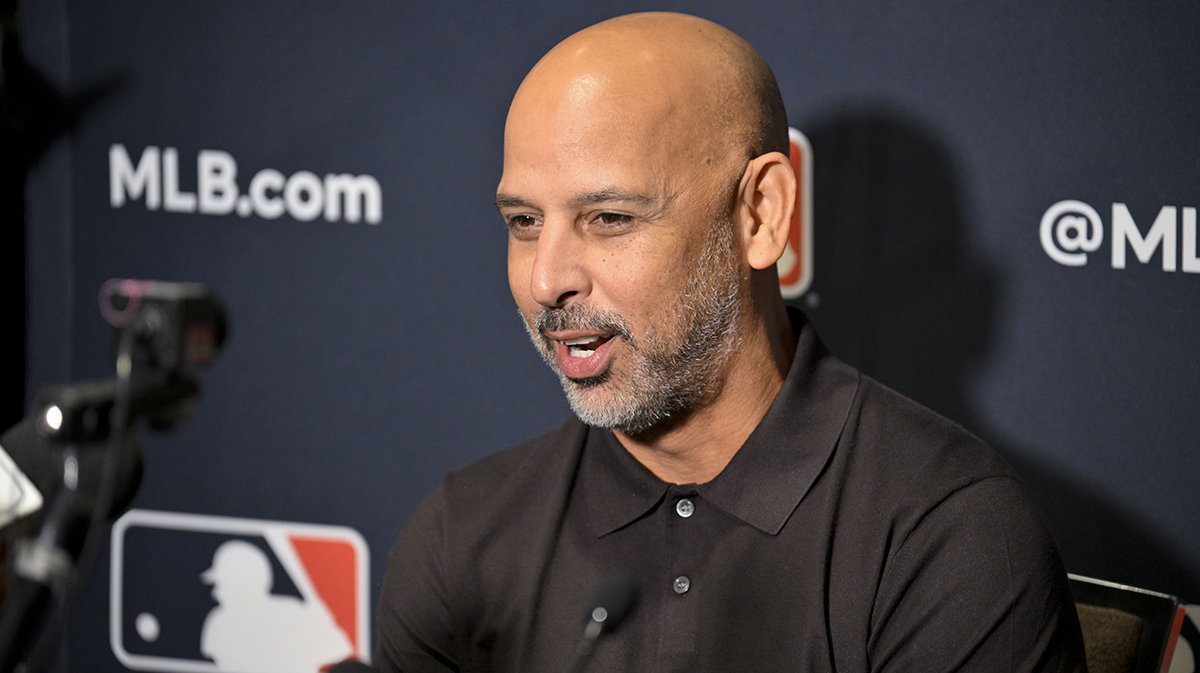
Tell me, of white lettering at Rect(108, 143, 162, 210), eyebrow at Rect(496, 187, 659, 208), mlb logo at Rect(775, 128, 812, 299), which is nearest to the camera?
eyebrow at Rect(496, 187, 659, 208)

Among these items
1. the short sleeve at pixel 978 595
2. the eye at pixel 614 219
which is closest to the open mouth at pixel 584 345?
the eye at pixel 614 219

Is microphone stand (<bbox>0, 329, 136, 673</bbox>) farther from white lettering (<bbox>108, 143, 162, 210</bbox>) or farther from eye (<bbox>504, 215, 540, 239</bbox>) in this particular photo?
white lettering (<bbox>108, 143, 162, 210</bbox>)

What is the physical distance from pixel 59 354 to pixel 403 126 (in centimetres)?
78

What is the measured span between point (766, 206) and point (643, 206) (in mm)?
162

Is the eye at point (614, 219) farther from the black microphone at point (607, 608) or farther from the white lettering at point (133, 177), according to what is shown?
the white lettering at point (133, 177)

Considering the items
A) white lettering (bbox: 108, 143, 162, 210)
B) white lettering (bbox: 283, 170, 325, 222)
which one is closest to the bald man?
white lettering (bbox: 283, 170, 325, 222)

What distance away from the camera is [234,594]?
1.95 m

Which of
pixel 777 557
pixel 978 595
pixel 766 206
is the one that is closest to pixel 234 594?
pixel 777 557

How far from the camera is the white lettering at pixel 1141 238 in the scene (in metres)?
1.46

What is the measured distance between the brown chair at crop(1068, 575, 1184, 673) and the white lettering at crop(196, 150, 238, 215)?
1.43 m

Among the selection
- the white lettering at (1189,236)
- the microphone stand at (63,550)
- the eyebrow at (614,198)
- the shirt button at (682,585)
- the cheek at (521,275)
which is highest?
the eyebrow at (614,198)

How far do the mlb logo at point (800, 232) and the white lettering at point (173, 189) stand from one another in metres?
1.02

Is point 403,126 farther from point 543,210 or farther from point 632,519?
point 632,519

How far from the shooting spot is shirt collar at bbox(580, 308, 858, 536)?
4.17 ft
